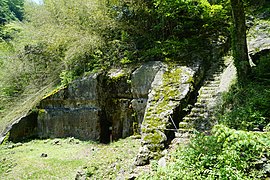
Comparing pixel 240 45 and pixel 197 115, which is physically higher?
pixel 240 45

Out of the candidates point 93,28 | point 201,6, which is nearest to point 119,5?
point 93,28

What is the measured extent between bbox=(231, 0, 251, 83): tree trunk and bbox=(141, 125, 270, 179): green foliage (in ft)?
8.71

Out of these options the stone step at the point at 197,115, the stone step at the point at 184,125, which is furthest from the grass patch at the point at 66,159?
the stone step at the point at 197,115

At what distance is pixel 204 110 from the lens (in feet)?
19.0

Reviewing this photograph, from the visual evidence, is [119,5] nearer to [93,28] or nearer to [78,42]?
[93,28]

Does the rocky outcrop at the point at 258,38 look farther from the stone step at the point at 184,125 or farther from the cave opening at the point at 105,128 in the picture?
the cave opening at the point at 105,128

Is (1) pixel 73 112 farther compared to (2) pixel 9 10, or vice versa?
(2) pixel 9 10

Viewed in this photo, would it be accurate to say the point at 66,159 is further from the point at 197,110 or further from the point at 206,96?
the point at 206,96

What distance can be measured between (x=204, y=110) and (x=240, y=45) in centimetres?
167

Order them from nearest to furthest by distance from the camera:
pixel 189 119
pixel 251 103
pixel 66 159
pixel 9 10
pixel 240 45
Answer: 1. pixel 251 103
2. pixel 240 45
3. pixel 189 119
4. pixel 66 159
5. pixel 9 10

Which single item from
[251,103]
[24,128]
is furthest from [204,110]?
[24,128]

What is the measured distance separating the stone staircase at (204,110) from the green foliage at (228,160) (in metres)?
1.85

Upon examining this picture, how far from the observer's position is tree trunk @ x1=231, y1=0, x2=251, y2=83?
17.3 ft

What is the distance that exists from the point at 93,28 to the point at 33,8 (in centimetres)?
559
